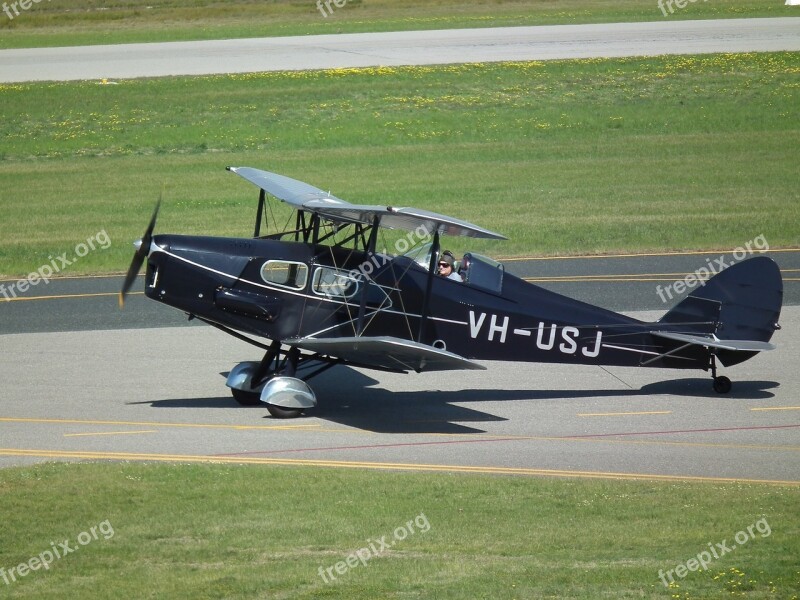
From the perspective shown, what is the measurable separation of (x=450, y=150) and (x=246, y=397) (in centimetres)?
2331

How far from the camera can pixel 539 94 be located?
1777 inches

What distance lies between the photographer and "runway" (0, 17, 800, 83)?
51.4 meters

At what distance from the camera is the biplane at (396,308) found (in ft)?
50.9

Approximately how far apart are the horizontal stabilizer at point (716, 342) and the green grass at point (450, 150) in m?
10.1

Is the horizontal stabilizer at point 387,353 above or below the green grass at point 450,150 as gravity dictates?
below

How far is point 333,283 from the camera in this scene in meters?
16.0

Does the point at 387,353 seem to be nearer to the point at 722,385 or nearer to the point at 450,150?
the point at 722,385

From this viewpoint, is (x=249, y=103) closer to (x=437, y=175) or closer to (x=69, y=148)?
(x=69, y=148)

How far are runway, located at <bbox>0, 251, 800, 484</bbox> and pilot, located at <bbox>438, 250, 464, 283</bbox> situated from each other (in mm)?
1965

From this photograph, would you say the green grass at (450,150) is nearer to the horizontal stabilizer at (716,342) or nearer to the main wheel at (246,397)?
the horizontal stabilizer at (716,342)

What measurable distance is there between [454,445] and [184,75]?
38443 mm

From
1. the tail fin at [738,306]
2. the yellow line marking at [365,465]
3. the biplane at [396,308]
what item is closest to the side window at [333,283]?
the biplane at [396,308]

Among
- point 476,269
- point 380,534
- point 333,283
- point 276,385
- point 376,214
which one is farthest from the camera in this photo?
point 476,269

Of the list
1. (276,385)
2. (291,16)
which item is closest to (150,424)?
(276,385)
